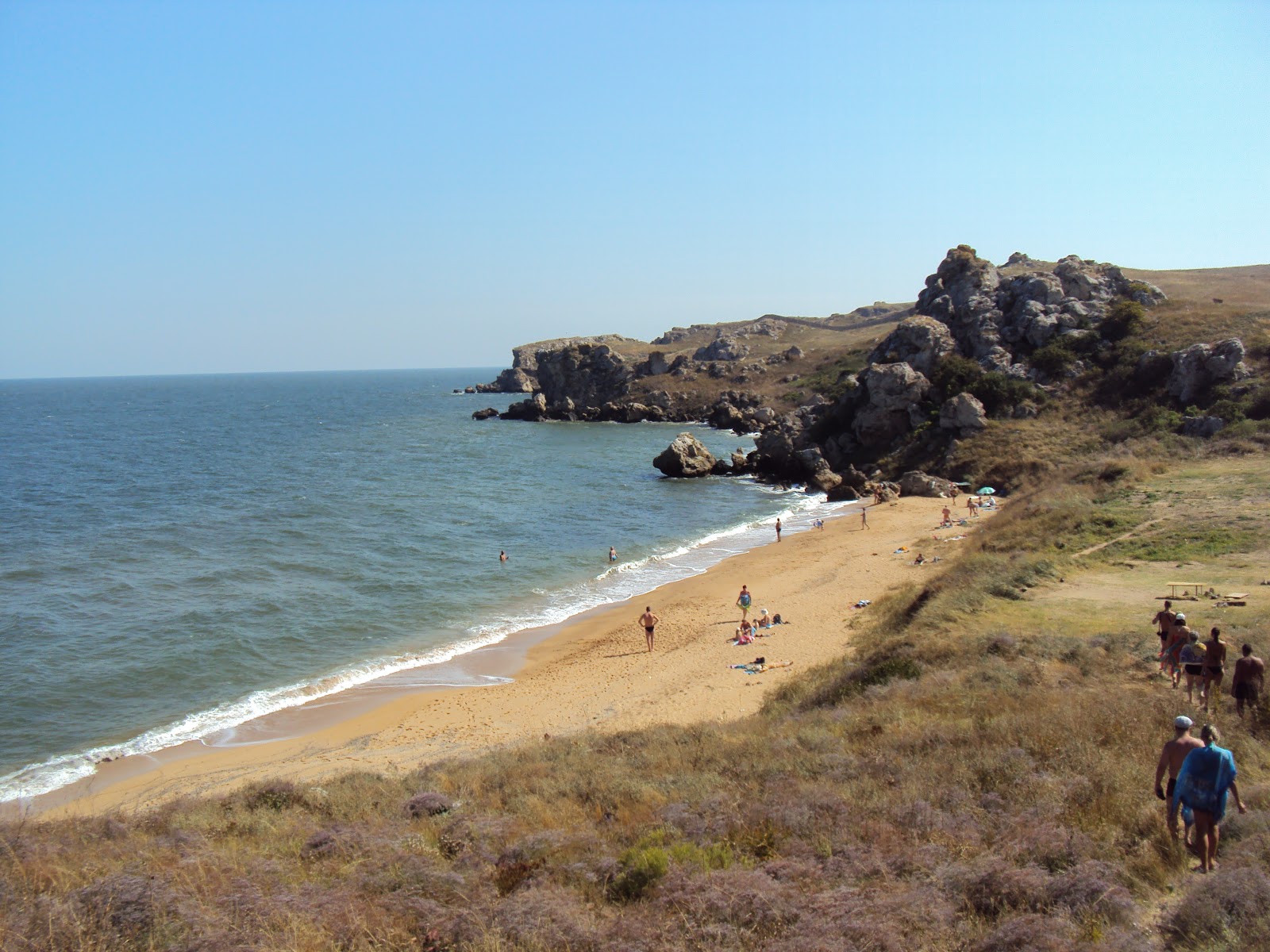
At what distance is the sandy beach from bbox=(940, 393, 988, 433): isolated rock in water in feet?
61.9

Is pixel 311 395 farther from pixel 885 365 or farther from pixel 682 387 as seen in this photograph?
pixel 885 365

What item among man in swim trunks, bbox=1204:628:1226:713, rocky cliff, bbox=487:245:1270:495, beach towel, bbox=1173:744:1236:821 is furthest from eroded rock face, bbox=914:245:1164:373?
beach towel, bbox=1173:744:1236:821

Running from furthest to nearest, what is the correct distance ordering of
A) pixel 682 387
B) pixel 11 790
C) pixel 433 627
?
pixel 682 387 < pixel 433 627 < pixel 11 790

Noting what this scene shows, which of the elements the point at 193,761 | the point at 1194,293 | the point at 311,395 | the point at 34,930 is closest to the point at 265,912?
the point at 34,930

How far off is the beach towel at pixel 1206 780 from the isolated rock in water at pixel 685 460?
49159mm

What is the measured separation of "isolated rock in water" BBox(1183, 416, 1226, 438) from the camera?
3547cm

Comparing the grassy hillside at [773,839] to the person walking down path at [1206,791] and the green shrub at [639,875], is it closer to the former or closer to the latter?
the green shrub at [639,875]

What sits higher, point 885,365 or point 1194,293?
point 1194,293

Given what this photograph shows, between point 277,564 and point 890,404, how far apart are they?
38.1 meters

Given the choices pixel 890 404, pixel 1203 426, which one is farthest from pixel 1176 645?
pixel 890 404

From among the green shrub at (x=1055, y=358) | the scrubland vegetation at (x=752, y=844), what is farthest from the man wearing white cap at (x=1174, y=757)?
the green shrub at (x=1055, y=358)

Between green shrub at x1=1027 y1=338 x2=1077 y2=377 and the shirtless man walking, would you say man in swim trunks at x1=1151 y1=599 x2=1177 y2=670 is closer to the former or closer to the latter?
the shirtless man walking

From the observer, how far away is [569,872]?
24.5ft

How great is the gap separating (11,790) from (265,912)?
12.9 meters
